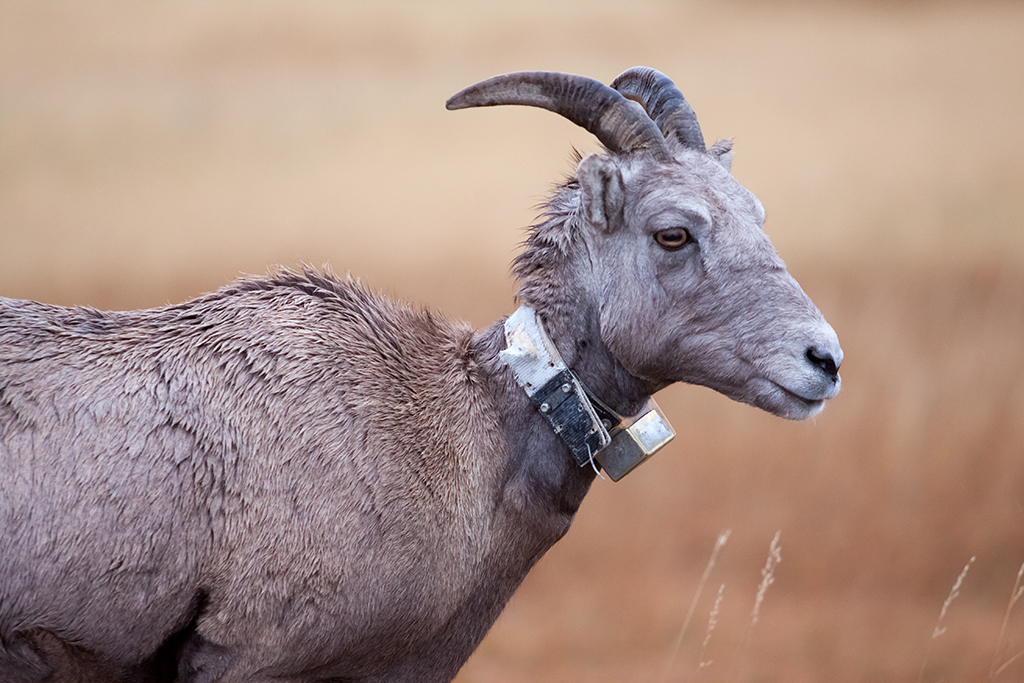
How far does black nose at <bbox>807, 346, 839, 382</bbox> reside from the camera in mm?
2828

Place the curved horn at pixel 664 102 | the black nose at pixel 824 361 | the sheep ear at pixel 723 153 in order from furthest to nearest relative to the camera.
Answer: the sheep ear at pixel 723 153
the curved horn at pixel 664 102
the black nose at pixel 824 361

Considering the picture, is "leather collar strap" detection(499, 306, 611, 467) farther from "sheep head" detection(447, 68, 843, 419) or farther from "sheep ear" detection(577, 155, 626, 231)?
"sheep ear" detection(577, 155, 626, 231)

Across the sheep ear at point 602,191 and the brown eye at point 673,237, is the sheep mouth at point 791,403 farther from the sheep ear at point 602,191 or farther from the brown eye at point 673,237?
the sheep ear at point 602,191

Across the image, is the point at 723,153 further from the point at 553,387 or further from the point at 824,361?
the point at 553,387

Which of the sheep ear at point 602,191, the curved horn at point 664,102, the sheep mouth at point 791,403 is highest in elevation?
the curved horn at point 664,102

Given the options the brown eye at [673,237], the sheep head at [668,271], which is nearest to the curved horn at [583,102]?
the sheep head at [668,271]

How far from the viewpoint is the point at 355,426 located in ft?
9.99

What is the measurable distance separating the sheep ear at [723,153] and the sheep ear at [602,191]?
0.58 meters

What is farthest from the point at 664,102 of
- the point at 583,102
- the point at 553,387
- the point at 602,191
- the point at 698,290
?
the point at 553,387

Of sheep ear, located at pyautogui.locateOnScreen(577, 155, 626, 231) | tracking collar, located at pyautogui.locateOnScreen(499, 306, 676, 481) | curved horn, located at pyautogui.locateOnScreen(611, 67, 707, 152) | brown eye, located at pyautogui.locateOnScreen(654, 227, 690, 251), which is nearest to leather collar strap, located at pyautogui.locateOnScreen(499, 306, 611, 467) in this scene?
tracking collar, located at pyautogui.locateOnScreen(499, 306, 676, 481)

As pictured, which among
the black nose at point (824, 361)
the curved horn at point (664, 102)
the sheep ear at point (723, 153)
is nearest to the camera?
the black nose at point (824, 361)

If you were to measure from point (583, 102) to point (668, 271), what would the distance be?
27.1 inches

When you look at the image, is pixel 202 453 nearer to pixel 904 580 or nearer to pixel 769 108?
pixel 904 580

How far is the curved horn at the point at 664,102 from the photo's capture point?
3.37 m
